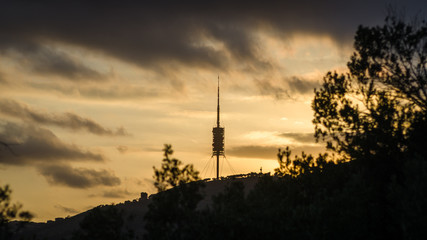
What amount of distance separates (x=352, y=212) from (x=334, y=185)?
30.6ft

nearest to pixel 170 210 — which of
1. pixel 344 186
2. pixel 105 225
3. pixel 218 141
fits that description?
pixel 105 225

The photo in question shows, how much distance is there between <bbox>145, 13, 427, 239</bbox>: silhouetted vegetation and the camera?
25.1 meters

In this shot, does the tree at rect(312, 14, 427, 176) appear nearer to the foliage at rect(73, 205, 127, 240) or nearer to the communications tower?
the foliage at rect(73, 205, 127, 240)

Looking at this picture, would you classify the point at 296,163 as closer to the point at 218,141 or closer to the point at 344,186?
the point at 344,186

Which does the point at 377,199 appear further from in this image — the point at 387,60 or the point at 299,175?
the point at 387,60

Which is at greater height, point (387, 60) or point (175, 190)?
point (387, 60)

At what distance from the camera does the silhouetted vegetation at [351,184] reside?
2506 centimetres

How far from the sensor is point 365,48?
35.2m

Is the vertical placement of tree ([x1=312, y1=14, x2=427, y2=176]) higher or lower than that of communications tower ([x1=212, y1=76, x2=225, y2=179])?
lower

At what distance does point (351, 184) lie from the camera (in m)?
27.3

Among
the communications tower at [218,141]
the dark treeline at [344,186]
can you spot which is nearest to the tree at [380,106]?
the dark treeline at [344,186]

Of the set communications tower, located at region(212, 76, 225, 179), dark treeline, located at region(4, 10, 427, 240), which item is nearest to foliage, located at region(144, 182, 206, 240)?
dark treeline, located at region(4, 10, 427, 240)

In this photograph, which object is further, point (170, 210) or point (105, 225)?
point (105, 225)

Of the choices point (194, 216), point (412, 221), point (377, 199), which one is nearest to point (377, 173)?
point (377, 199)
